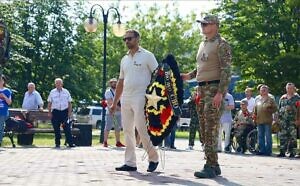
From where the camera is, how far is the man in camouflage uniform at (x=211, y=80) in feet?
31.9

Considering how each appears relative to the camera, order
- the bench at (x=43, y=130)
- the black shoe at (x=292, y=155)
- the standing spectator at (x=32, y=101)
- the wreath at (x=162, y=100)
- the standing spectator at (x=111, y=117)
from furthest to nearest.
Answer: the bench at (x=43, y=130) → the standing spectator at (x=32, y=101) → the standing spectator at (x=111, y=117) → the black shoe at (x=292, y=155) → the wreath at (x=162, y=100)

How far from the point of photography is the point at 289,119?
1748 centimetres

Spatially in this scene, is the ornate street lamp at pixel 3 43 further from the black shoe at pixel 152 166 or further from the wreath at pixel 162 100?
the black shoe at pixel 152 166

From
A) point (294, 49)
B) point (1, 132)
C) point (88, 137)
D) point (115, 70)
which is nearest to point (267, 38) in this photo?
point (294, 49)

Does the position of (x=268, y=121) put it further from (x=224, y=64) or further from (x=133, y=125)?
(x=224, y=64)

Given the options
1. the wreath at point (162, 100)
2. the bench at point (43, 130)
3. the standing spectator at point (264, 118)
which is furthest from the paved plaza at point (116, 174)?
the bench at point (43, 130)

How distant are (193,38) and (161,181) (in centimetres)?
5532

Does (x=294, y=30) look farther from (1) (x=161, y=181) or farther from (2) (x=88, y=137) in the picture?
(1) (x=161, y=181)

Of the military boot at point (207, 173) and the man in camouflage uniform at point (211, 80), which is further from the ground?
the man in camouflage uniform at point (211, 80)

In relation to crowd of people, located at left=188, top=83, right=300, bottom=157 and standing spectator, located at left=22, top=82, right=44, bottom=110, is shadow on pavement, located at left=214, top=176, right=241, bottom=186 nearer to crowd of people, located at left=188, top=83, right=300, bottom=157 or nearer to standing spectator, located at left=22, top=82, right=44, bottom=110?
crowd of people, located at left=188, top=83, right=300, bottom=157

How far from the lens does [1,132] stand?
17156mm

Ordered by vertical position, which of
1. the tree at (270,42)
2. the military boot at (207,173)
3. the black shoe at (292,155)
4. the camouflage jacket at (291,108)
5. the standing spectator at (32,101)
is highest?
the tree at (270,42)

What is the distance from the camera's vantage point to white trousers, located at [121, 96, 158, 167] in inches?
415

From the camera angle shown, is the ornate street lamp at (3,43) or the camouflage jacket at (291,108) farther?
the camouflage jacket at (291,108)
